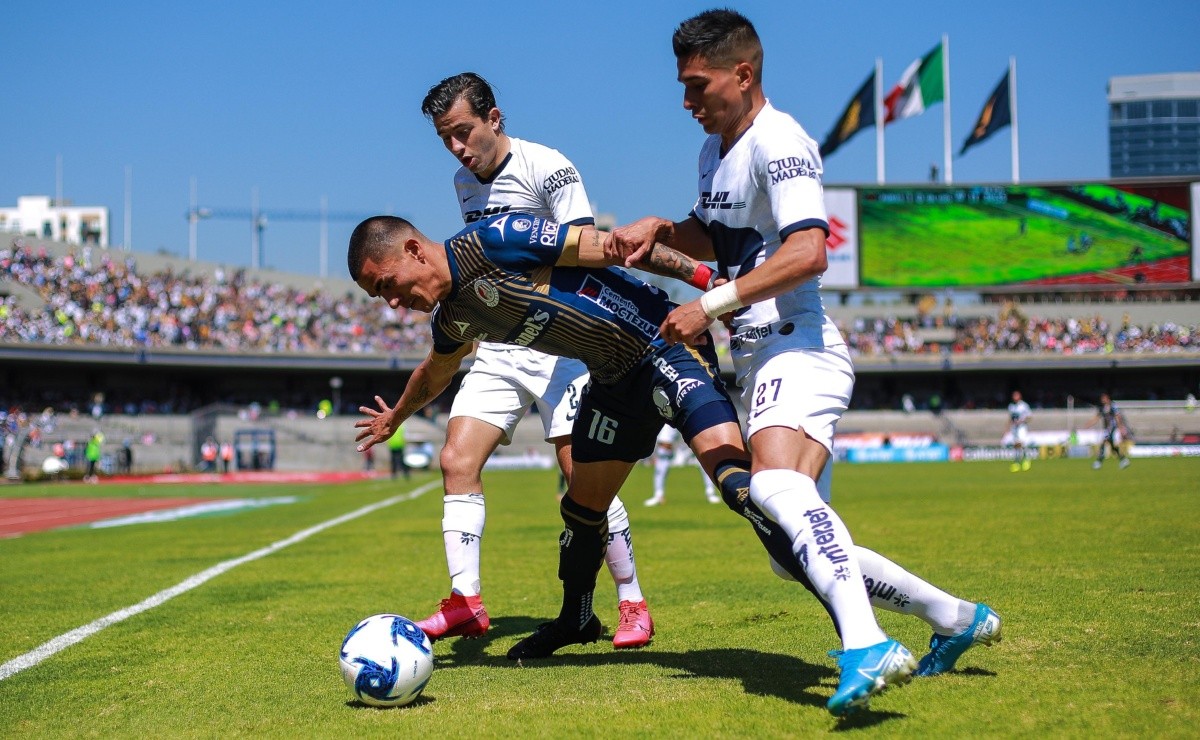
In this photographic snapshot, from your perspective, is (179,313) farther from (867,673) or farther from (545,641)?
(867,673)

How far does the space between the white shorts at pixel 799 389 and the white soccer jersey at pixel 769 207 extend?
0.06 m

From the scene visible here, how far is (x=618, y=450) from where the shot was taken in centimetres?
507

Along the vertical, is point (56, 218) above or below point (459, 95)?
above

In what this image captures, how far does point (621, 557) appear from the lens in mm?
5922

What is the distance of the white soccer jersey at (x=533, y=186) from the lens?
5.80 meters

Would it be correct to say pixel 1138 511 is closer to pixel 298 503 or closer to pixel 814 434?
pixel 814 434

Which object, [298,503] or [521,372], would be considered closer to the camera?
[521,372]

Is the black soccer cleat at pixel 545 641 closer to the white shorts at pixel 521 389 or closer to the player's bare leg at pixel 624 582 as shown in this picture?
the player's bare leg at pixel 624 582

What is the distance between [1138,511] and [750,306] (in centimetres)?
1064

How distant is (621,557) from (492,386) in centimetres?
120

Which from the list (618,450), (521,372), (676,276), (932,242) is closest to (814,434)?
(676,276)

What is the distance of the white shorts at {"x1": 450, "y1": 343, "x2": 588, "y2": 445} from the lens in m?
6.12

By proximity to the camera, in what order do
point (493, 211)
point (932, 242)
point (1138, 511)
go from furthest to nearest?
point (932, 242), point (1138, 511), point (493, 211)

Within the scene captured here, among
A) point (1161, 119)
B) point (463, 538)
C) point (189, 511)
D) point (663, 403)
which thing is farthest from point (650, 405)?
point (1161, 119)
